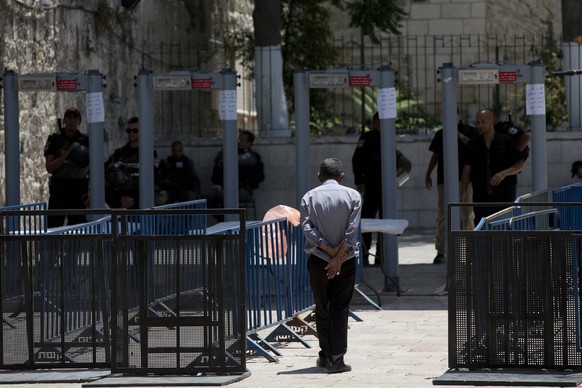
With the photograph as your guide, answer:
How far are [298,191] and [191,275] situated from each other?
17.1ft

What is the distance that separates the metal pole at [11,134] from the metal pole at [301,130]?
3.04 metres

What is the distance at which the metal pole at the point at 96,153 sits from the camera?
47.1 feet

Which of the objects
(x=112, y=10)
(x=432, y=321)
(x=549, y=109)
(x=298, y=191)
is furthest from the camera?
(x=549, y=109)

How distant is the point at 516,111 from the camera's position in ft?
79.7

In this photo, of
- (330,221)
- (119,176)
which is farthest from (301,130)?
(330,221)

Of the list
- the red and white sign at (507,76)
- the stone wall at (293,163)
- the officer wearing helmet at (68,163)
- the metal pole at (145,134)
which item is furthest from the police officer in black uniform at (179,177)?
the red and white sign at (507,76)

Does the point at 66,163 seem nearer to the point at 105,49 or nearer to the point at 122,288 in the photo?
the point at 122,288

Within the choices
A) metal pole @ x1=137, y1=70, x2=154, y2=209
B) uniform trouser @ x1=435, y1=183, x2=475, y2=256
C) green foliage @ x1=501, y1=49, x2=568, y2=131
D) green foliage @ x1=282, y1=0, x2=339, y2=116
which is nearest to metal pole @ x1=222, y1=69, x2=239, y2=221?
metal pole @ x1=137, y1=70, x2=154, y2=209

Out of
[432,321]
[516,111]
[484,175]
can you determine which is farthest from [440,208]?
[516,111]

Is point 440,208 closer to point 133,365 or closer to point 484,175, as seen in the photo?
point 484,175

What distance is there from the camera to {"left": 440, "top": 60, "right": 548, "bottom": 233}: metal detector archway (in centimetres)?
1438

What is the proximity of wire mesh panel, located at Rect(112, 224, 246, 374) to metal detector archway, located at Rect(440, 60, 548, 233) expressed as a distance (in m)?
4.95

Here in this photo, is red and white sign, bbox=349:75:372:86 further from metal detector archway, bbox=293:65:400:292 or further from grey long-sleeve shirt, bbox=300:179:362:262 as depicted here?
grey long-sleeve shirt, bbox=300:179:362:262

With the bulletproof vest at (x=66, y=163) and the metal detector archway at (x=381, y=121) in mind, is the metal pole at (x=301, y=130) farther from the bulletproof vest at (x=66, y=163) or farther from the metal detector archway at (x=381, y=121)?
the bulletproof vest at (x=66, y=163)
